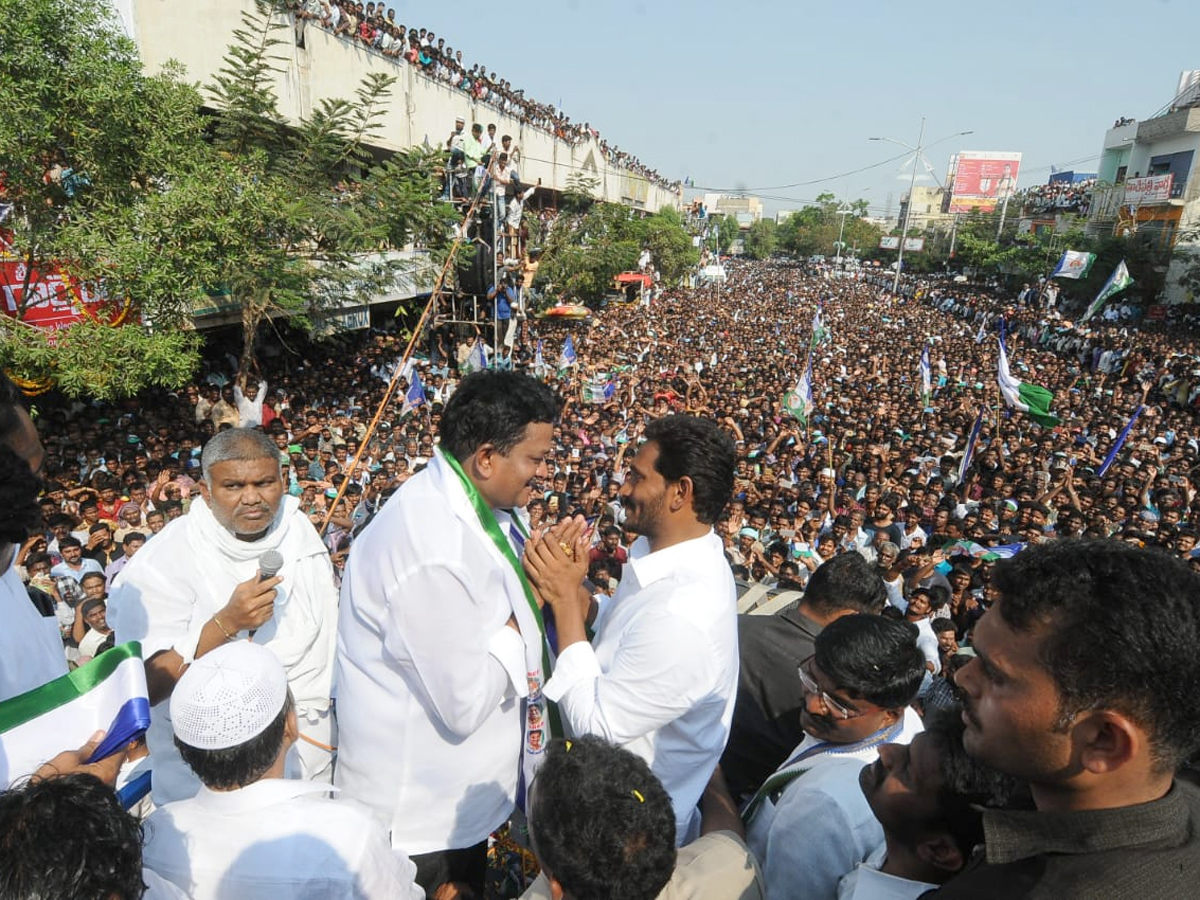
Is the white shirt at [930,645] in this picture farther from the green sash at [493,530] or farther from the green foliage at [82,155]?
the green foliage at [82,155]

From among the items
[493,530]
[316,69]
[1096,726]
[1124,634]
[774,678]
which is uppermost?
[316,69]

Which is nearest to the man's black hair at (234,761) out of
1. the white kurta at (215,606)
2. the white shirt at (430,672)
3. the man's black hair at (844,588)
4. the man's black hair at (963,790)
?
the white shirt at (430,672)

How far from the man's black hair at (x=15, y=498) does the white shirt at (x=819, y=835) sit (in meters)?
1.74

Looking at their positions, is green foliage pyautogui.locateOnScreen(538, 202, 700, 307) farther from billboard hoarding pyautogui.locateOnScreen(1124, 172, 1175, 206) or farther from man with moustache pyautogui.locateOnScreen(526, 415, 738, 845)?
man with moustache pyautogui.locateOnScreen(526, 415, 738, 845)

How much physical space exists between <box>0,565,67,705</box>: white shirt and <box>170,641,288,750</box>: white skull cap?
1.25 feet

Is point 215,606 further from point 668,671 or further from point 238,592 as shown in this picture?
point 668,671

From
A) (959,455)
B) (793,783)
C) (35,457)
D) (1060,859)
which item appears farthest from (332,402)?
(1060,859)

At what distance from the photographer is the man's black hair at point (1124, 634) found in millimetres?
935

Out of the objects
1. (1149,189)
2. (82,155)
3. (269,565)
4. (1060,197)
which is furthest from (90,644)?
(1060,197)

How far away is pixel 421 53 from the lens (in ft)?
65.2

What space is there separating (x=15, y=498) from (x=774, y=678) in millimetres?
2242

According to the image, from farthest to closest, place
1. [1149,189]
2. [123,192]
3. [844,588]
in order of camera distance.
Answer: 1. [1149,189]
2. [123,192]
3. [844,588]

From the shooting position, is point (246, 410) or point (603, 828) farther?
point (246, 410)

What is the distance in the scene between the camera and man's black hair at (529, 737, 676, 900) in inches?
49.7
